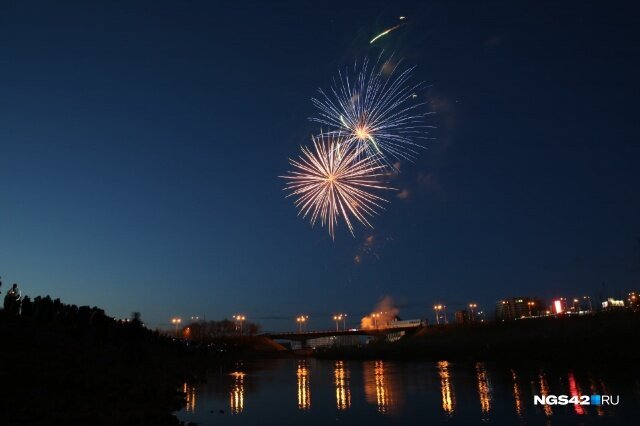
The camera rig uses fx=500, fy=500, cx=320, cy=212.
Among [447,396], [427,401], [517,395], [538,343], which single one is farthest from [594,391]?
[538,343]

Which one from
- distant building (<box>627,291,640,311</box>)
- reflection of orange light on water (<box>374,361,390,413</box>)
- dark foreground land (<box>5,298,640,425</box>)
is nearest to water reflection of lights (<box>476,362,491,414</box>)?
reflection of orange light on water (<box>374,361,390,413</box>)

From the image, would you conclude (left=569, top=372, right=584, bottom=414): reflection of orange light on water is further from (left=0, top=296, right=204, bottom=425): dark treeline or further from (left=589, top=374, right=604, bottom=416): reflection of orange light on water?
(left=0, top=296, right=204, bottom=425): dark treeline

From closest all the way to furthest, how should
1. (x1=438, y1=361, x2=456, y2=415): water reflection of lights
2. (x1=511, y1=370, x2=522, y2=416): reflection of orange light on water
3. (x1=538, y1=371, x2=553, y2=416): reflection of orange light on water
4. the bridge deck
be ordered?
(x1=538, y1=371, x2=553, y2=416): reflection of orange light on water → (x1=511, y1=370, x2=522, y2=416): reflection of orange light on water → (x1=438, y1=361, x2=456, y2=415): water reflection of lights → the bridge deck

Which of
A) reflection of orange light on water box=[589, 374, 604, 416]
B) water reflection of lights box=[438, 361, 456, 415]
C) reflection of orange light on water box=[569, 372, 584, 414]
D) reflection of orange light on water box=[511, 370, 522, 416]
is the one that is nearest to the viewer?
reflection of orange light on water box=[589, 374, 604, 416]

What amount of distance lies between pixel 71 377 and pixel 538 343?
5683 cm

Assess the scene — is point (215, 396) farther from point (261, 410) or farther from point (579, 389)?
point (579, 389)

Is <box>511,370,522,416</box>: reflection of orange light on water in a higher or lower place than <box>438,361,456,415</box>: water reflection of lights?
higher

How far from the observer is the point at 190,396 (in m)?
36.8

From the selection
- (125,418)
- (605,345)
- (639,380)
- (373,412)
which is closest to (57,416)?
(125,418)

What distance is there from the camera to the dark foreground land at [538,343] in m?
52.5

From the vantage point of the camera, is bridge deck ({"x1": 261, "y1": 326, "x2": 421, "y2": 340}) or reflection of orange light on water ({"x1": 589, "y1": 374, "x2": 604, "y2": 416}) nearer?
reflection of orange light on water ({"x1": 589, "y1": 374, "x2": 604, "y2": 416})

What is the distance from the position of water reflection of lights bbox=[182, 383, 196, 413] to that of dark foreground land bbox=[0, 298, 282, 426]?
624mm

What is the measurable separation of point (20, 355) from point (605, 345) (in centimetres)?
5347

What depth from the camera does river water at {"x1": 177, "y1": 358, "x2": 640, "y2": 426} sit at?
24.4m
